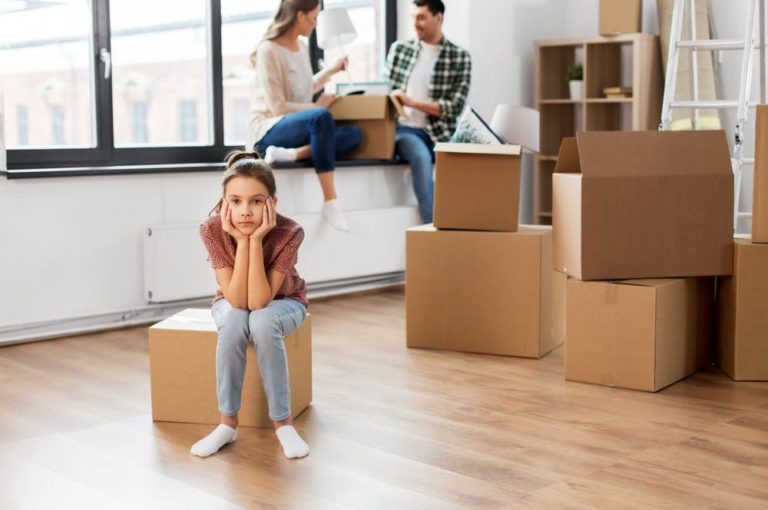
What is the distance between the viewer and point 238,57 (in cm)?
518

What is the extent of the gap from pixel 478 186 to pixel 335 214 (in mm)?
1289

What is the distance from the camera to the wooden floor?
2.29m

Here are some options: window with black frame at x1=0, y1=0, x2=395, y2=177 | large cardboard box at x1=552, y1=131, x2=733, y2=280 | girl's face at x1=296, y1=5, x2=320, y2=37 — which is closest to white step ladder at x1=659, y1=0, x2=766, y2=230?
large cardboard box at x1=552, y1=131, x2=733, y2=280

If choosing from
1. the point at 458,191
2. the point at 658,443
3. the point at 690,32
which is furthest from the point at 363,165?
the point at 658,443

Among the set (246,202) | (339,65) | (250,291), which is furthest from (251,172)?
(339,65)

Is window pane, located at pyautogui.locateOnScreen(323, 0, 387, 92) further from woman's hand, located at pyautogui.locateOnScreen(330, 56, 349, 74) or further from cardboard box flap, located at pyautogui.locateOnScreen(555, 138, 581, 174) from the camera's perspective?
cardboard box flap, located at pyautogui.locateOnScreen(555, 138, 581, 174)

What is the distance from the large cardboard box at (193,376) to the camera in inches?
111

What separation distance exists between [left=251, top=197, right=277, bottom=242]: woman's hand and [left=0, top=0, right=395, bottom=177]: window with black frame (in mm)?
1654

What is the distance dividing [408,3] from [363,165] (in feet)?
3.80

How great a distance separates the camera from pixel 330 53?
18.2 ft

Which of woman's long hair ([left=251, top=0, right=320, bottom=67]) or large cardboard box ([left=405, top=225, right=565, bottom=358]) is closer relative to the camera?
large cardboard box ([left=405, top=225, right=565, bottom=358])

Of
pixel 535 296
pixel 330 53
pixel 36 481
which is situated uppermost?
pixel 330 53

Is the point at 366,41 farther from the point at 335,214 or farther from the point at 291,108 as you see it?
the point at 335,214

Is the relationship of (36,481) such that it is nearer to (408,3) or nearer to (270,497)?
(270,497)
